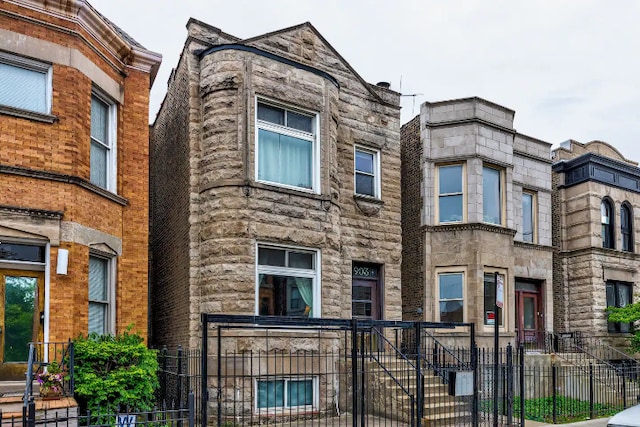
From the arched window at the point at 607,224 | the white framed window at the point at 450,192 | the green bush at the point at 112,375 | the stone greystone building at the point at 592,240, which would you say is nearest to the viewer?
the green bush at the point at 112,375

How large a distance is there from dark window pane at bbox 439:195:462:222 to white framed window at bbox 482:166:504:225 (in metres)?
0.76

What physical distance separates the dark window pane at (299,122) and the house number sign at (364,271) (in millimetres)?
3884

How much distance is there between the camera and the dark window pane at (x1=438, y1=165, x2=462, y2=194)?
63.1ft

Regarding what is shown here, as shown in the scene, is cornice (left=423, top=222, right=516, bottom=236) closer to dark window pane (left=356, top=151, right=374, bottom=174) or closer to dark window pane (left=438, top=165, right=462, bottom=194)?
dark window pane (left=438, top=165, right=462, bottom=194)

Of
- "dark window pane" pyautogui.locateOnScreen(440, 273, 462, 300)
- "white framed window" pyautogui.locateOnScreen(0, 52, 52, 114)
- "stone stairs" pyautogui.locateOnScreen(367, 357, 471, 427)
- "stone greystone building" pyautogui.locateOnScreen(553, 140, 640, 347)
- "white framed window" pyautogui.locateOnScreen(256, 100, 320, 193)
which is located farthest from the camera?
"stone greystone building" pyautogui.locateOnScreen(553, 140, 640, 347)

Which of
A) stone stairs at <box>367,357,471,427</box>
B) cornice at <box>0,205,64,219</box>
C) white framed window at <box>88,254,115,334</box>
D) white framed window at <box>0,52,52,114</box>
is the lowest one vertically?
stone stairs at <box>367,357,471,427</box>

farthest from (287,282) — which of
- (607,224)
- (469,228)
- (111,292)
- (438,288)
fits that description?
(607,224)

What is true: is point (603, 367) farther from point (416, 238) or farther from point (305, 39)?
point (305, 39)

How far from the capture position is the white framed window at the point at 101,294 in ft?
42.2

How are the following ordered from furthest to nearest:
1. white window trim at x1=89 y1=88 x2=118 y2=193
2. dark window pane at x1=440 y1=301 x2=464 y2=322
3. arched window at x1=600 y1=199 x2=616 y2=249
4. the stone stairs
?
arched window at x1=600 y1=199 x2=616 y2=249 < dark window pane at x1=440 y1=301 x2=464 y2=322 < white window trim at x1=89 y1=88 x2=118 y2=193 < the stone stairs

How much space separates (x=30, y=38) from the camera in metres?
11.9

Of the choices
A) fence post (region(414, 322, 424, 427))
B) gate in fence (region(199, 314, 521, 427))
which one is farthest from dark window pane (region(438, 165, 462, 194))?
fence post (region(414, 322, 424, 427))

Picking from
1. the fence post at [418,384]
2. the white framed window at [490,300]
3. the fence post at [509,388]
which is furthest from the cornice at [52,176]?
the white framed window at [490,300]

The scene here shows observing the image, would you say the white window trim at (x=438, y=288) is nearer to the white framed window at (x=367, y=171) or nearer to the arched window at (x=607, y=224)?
the white framed window at (x=367, y=171)
